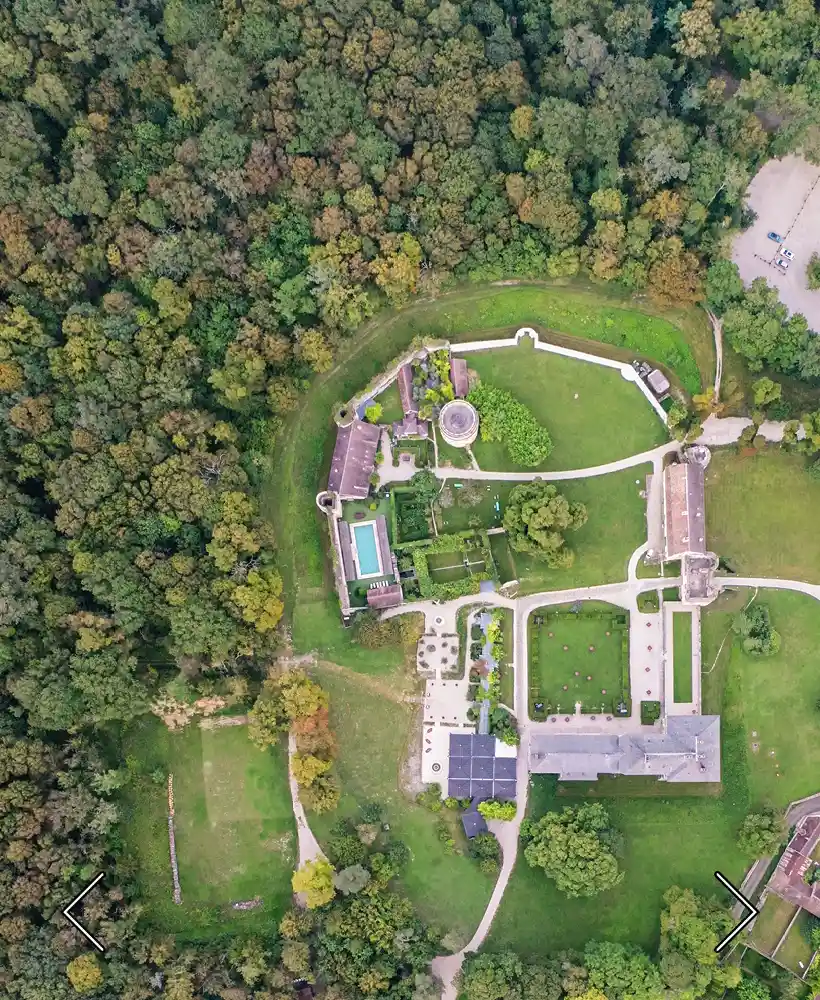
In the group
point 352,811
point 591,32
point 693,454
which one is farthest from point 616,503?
point 591,32

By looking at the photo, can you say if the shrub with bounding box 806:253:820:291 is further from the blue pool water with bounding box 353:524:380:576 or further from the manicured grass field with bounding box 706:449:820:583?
the blue pool water with bounding box 353:524:380:576

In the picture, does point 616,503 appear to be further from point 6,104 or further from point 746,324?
point 6,104

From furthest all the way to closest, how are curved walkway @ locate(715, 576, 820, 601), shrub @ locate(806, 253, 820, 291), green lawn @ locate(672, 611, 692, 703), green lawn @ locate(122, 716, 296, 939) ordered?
shrub @ locate(806, 253, 820, 291) < curved walkway @ locate(715, 576, 820, 601) < green lawn @ locate(672, 611, 692, 703) < green lawn @ locate(122, 716, 296, 939)

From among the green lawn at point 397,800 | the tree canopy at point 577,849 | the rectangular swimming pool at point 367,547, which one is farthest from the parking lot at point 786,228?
the green lawn at point 397,800

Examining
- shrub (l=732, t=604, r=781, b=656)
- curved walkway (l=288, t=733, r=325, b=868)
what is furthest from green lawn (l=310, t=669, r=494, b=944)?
shrub (l=732, t=604, r=781, b=656)

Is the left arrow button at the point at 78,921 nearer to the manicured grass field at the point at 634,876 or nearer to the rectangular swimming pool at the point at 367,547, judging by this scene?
the manicured grass field at the point at 634,876

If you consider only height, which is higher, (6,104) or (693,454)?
(6,104)

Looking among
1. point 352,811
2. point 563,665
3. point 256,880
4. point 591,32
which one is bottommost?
point 256,880
